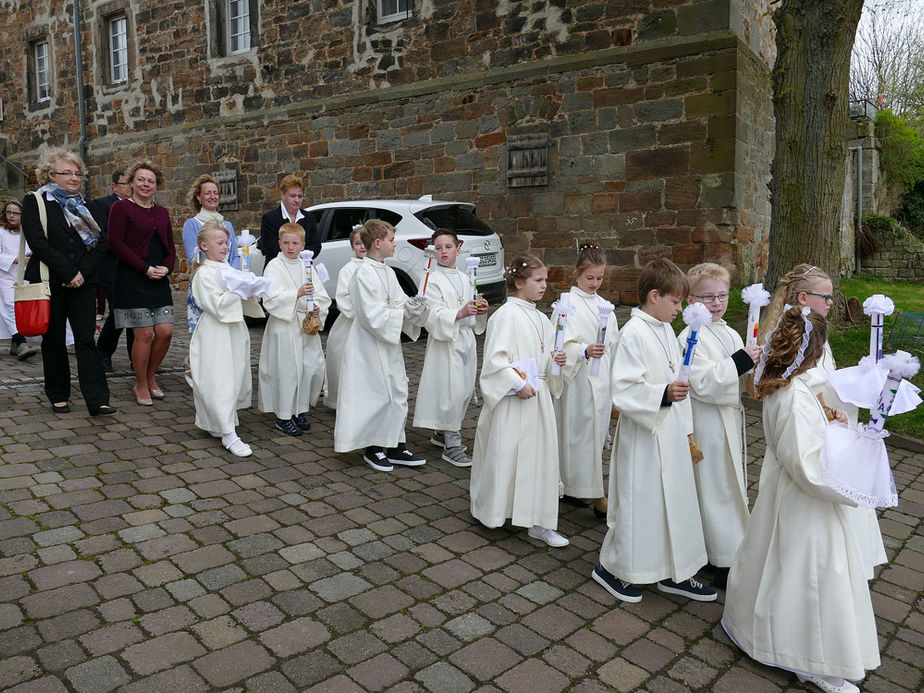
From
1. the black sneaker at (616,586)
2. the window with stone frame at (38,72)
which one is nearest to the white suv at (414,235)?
the black sneaker at (616,586)

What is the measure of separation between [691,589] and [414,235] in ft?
21.6

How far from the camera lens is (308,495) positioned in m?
4.55

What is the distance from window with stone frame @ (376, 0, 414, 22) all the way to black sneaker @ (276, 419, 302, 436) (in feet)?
31.3

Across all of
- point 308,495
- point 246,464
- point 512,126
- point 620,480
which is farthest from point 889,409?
point 512,126

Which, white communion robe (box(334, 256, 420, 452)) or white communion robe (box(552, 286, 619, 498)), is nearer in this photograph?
white communion robe (box(552, 286, 619, 498))

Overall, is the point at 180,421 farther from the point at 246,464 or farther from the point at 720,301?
the point at 720,301

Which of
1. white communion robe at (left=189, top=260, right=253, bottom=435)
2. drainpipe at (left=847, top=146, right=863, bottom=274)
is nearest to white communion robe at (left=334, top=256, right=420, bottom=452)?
white communion robe at (left=189, top=260, right=253, bottom=435)

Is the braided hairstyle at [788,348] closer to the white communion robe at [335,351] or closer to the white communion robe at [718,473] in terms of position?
the white communion robe at [718,473]

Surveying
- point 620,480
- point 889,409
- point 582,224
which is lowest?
point 620,480

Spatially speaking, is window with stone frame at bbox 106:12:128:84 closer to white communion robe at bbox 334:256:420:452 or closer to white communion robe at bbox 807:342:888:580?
white communion robe at bbox 334:256:420:452

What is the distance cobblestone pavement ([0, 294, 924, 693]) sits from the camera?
9.05 feet

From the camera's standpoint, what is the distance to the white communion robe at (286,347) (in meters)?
5.73

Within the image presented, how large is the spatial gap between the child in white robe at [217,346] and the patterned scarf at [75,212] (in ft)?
3.50

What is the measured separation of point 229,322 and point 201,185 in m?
1.96
